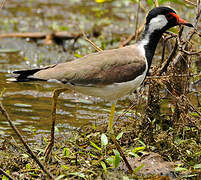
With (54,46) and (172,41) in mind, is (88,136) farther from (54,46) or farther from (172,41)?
(54,46)

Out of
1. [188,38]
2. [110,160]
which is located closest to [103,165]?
[110,160]

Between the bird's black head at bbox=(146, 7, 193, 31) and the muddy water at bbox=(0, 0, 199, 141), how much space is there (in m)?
1.16

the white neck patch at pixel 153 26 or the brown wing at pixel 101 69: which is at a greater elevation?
the white neck patch at pixel 153 26

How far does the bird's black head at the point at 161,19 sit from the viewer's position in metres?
4.63

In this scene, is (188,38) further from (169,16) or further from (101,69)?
(101,69)

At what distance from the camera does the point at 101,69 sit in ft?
14.2

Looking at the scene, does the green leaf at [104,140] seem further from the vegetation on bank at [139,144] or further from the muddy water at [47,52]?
the muddy water at [47,52]

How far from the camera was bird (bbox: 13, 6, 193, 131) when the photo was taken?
4.20 meters

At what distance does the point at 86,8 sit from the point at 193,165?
8274mm

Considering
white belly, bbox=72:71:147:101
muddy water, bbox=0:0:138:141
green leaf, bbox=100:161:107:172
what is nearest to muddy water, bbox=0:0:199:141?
muddy water, bbox=0:0:138:141

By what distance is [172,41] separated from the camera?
6.38m

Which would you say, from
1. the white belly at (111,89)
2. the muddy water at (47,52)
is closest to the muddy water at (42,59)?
the muddy water at (47,52)

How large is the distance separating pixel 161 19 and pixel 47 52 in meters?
4.83

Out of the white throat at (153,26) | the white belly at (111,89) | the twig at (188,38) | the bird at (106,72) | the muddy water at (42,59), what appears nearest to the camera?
the bird at (106,72)
